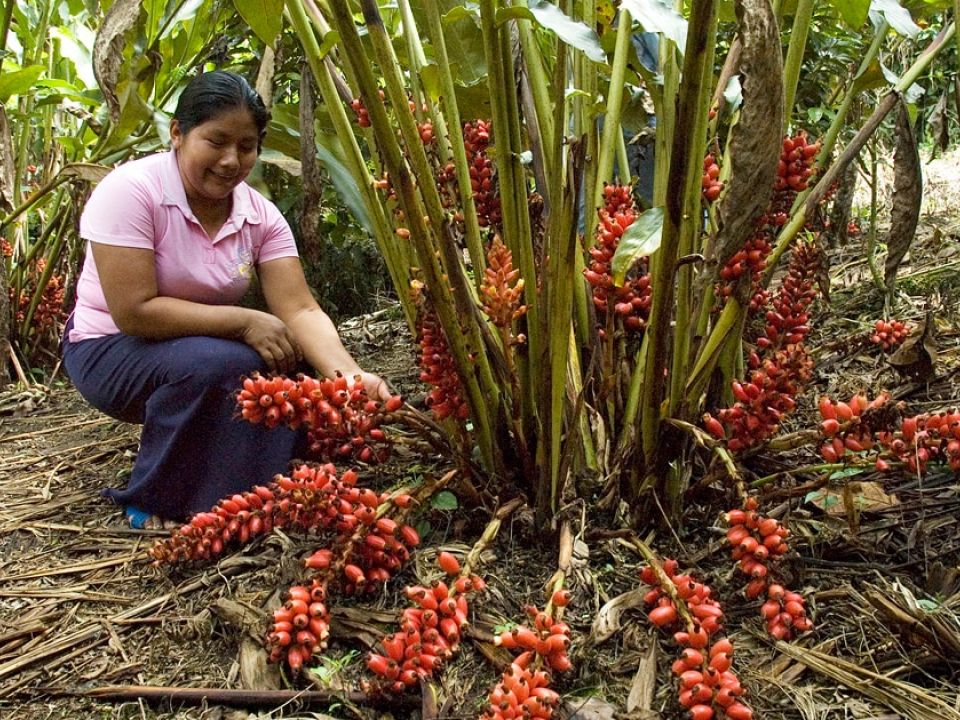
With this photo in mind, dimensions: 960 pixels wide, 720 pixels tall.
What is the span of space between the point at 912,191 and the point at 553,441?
77 centimetres

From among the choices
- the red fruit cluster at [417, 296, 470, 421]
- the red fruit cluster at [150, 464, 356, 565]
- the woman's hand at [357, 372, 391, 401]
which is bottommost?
the red fruit cluster at [150, 464, 356, 565]

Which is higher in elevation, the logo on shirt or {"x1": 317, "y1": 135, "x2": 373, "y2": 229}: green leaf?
{"x1": 317, "y1": 135, "x2": 373, "y2": 229}: green leaf

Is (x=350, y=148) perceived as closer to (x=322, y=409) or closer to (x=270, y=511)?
(x=322, y=409)

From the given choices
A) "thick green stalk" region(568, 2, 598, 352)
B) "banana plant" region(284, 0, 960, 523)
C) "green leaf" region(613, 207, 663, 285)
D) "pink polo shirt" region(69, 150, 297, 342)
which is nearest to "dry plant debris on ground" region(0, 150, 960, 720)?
"banana plant" region(284, 0, 960, 523)

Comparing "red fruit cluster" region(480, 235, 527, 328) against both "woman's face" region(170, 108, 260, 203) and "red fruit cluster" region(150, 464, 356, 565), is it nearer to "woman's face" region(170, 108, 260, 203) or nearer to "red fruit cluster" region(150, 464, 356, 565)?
"red fruit cluster" region(150, 464, 356, 565)

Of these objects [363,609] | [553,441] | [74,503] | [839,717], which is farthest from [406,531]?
[74,503]

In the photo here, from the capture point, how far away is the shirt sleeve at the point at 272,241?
5.85 feet

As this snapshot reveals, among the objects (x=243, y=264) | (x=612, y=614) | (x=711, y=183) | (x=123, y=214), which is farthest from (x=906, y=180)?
(x=123, y=214)

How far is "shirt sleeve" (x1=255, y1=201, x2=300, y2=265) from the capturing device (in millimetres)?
1784

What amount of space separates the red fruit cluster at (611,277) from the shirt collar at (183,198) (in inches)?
32.8

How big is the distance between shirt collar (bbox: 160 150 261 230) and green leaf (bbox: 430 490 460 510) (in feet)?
2.56

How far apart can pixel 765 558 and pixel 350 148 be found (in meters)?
0.82

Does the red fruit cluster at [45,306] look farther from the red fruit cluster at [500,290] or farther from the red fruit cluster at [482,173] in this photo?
the red fruit cluster at [500,290]

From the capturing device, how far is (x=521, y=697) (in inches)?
33.2
